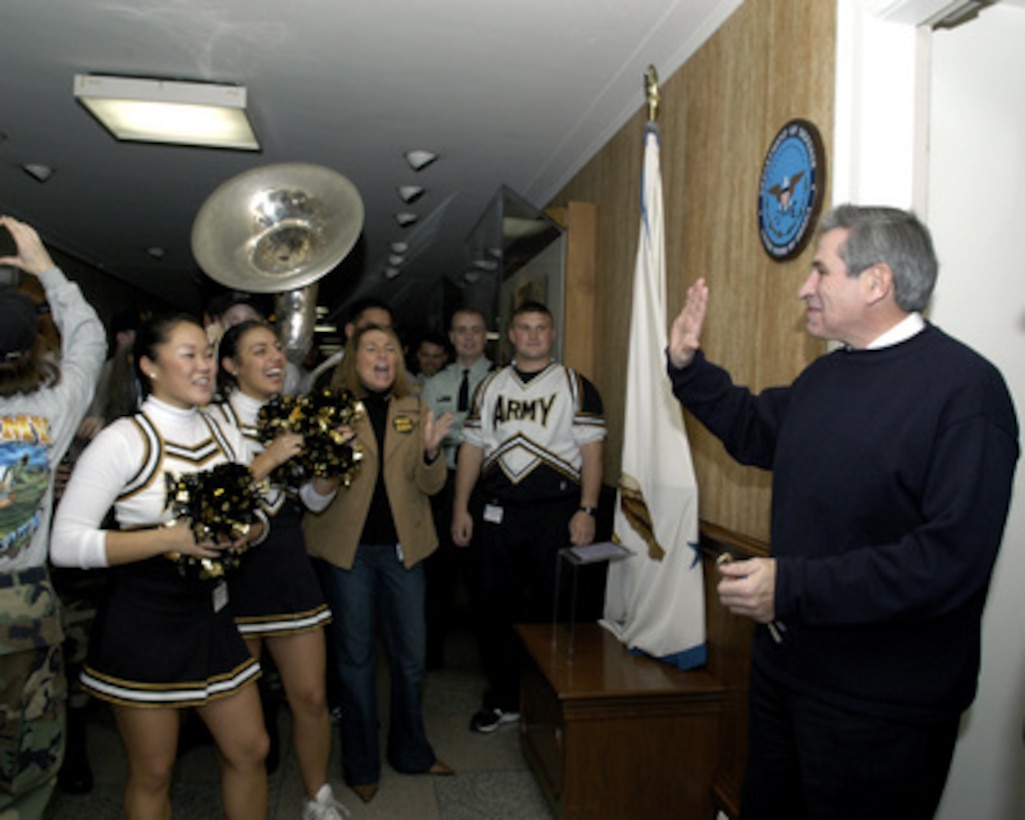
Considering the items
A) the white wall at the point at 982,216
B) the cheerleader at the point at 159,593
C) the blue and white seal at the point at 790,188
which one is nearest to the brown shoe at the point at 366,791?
the cheerleader at the point at 159,593

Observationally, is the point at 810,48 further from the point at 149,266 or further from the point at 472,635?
the point at 149,266

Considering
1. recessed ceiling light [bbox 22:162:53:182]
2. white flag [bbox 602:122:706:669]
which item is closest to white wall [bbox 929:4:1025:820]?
white flag [bbox 602:122:706:669]

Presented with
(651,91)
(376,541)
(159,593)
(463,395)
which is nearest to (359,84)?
(651,91)

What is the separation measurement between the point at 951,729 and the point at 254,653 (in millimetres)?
1846

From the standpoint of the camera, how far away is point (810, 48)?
2.36 meters

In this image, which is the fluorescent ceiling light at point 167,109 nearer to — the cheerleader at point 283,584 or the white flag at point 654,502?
the cheerleader at point 283,584

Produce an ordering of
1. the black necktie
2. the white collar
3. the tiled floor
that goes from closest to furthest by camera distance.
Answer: the white collar
the tiled floor
the black necktie

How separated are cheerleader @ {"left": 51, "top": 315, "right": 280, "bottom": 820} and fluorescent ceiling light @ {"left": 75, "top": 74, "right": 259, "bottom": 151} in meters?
2.17

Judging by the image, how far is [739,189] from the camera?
110 inches

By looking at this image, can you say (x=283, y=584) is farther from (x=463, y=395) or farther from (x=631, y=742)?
(x=463, y=395)

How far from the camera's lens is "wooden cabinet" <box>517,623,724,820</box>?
8.34 feet

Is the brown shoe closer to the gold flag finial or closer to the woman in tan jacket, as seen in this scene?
the woman in tan jacket

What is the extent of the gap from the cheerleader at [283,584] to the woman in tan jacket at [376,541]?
0.19 metres

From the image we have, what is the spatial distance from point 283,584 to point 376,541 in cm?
44
